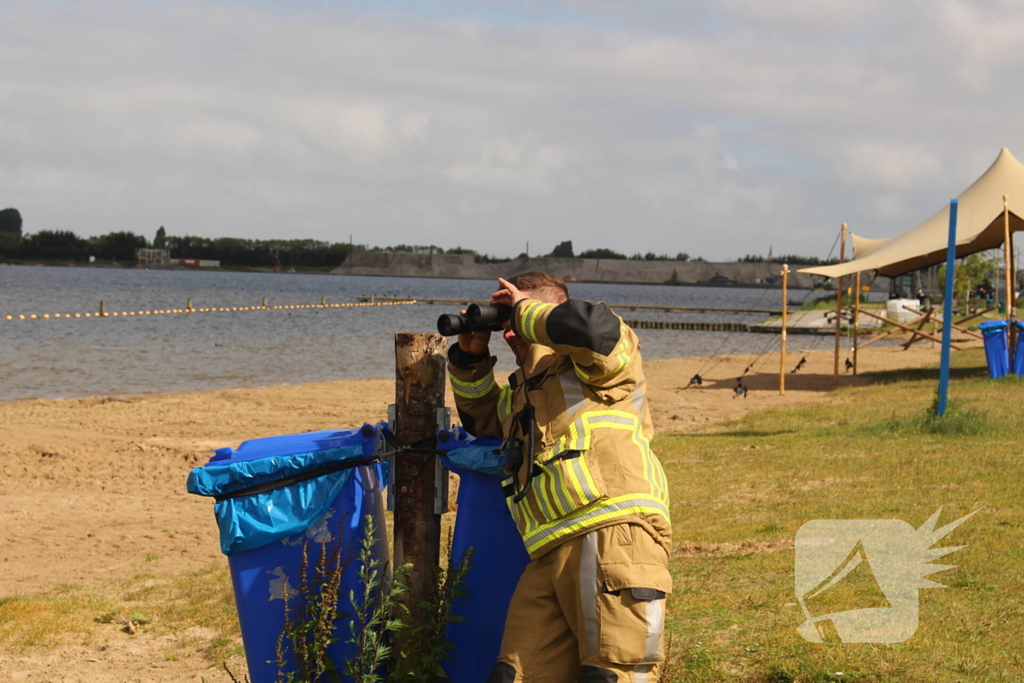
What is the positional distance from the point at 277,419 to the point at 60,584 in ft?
26.8

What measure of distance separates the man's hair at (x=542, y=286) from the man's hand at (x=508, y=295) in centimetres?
6

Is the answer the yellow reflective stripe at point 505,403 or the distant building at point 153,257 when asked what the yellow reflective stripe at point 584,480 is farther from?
the distant building at point 153,257

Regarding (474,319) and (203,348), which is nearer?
(474,319)

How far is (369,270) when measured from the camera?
17538cm

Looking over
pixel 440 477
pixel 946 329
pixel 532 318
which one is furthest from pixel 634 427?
pixel 946 329

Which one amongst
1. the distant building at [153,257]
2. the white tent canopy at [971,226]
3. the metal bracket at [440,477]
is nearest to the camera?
the metal bracket at [440,477]

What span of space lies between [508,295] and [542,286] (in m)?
0.18

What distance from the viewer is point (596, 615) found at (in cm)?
288

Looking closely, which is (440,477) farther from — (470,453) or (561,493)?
(561,493)

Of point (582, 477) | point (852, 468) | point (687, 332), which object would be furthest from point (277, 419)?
point (687, 332)

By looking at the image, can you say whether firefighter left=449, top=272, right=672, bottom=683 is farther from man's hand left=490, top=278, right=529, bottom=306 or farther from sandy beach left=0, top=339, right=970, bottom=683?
sandy beach left=0, top=339, right=970, bottom=683

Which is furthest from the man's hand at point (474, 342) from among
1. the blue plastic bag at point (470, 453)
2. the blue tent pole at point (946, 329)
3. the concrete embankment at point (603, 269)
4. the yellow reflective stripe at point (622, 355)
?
the concrete embankment at point (603, 269)

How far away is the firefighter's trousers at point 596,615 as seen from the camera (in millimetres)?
2850

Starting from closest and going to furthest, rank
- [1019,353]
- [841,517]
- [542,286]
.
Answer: [542,286] → [841,517] → [1019,353]
